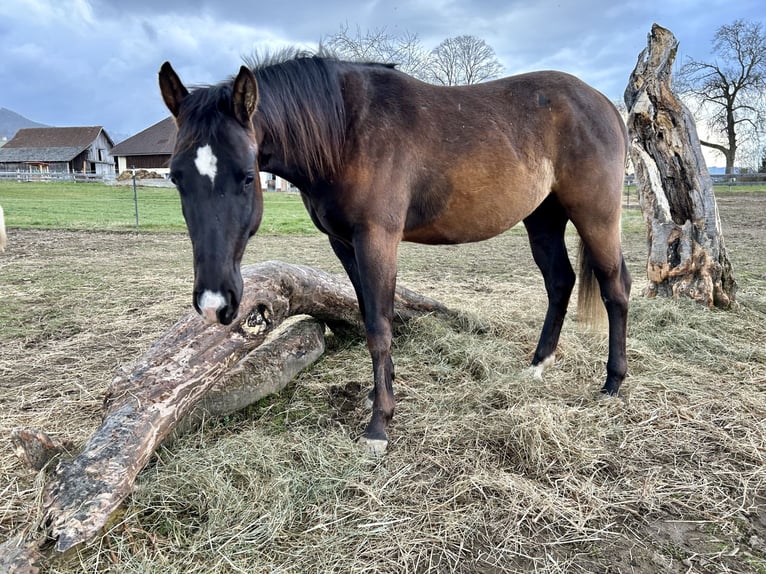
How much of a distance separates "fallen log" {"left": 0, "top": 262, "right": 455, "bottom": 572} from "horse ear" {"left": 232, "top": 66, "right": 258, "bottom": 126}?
1.01 metres

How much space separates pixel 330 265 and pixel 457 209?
5094 millimetres

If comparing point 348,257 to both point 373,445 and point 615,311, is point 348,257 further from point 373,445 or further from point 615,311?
point 615,311

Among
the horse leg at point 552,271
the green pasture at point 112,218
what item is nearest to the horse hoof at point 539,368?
the horse leg at point 552,271

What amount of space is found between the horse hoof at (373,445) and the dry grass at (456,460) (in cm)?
5

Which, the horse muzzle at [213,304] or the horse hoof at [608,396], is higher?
the horse muzzle at [213,304]

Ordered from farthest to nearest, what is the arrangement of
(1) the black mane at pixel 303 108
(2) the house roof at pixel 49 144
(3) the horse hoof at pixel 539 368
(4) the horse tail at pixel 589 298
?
1. (2) the house roof at pixel 49 144
2. (4) the horse tail at pixel 589 298
3. (3) the horse hoof at pixel 539 368
4. (1) the black mane at pixel 303 108

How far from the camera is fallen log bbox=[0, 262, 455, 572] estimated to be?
64.0 inches

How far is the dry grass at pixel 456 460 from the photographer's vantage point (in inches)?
66.5

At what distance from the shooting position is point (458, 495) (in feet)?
6.43

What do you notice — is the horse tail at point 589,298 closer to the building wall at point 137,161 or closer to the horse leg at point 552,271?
the horse leg at point 552,271

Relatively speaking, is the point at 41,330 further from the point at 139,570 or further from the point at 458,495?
the point at 458,495

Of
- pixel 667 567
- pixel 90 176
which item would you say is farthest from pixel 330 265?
pixel 90 176

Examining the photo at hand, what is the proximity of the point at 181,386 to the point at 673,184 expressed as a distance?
16.8 ft

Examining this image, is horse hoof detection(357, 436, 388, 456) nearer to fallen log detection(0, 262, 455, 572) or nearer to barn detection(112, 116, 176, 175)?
fallen log detection(0, 262, 455, 572)
